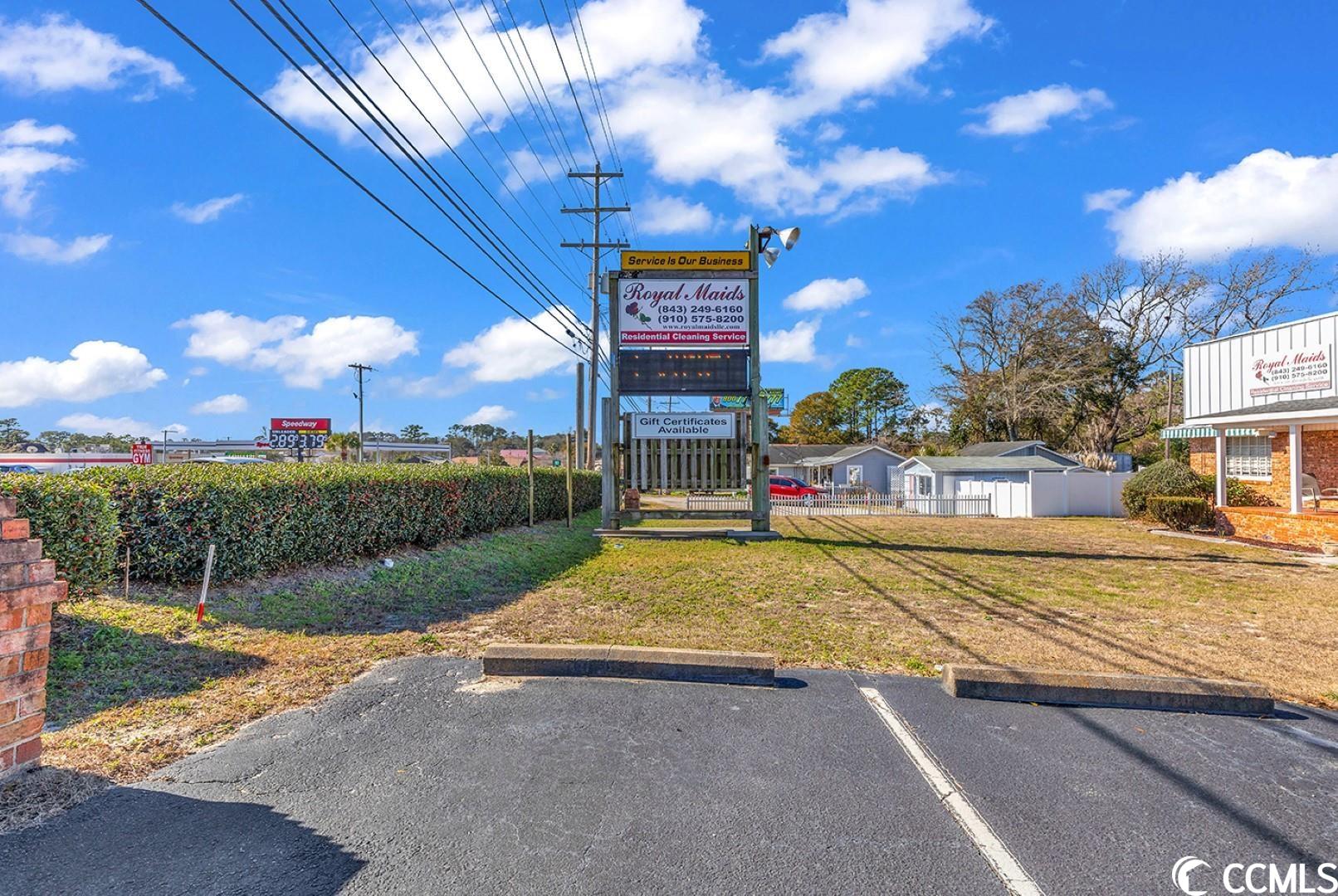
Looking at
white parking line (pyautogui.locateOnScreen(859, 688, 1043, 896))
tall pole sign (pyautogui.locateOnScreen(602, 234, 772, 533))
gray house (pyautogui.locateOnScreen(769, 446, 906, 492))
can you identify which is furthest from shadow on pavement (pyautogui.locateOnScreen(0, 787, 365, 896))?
gray house (pyautogui.locateOnScreen(769, 446, 906, 492))

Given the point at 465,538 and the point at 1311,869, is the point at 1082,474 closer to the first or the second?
the point at 465,538

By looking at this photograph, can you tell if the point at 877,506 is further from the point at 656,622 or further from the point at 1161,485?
the point at 656,622

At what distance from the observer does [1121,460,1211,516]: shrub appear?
1823 centimetres

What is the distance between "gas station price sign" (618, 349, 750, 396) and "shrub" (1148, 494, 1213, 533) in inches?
481

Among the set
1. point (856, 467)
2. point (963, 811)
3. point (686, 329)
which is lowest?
point (963, 811)

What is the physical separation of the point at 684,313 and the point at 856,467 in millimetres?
35118

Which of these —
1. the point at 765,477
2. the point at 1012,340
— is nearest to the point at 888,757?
the point at 765,477

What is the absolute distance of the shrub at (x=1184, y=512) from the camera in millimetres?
17062

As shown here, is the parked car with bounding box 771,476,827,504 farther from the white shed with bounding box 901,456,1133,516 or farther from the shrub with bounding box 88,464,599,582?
the shrub with bounding box 88,464,599,582

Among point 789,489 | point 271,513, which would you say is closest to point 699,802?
point 271,513

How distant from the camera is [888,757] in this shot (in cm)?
338

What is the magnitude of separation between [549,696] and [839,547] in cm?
1024

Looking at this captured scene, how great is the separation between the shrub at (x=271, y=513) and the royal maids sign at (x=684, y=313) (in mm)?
5185

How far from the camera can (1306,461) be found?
16812mm
